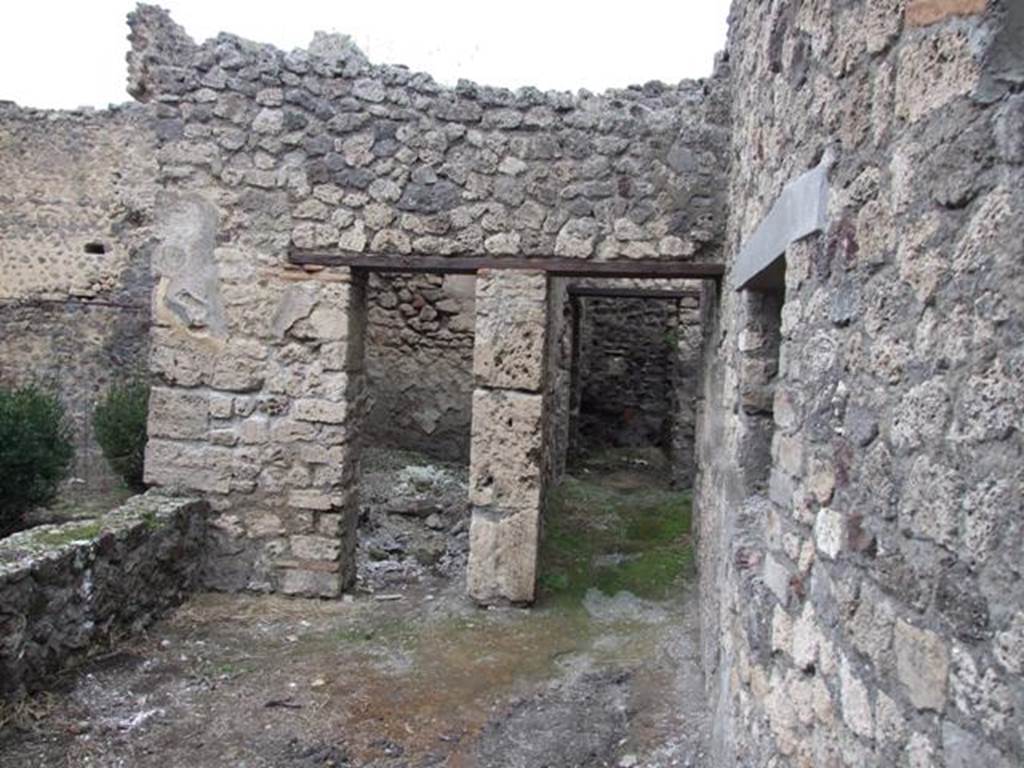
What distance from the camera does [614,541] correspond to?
6.73 metres

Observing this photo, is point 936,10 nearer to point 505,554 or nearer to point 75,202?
point 505,554

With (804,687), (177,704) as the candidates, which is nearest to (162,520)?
(177,704)

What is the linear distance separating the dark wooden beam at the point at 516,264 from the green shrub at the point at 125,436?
3.12 metres

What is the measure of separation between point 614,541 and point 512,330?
7.84 feet

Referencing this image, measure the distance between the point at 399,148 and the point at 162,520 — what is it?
2461mm

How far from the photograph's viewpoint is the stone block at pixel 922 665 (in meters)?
1.32

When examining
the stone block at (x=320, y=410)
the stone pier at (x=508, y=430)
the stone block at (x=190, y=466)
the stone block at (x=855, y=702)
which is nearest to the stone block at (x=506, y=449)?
the stone pier at (x=508, y=430)

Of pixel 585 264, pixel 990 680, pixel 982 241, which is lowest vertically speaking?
pixel 990 680

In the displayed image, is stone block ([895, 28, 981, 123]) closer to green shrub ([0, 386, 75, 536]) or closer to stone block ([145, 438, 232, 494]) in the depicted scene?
stone block ([145, 438, 232, 494])

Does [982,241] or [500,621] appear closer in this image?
[982,241]

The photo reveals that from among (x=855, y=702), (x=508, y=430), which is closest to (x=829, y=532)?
(x=855, y=702)

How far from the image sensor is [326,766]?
3.36m

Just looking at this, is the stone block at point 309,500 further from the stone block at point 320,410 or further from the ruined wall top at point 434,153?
the ruined wall top at point 434,153

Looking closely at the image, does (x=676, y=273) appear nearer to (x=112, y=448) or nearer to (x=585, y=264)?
(x=585, y=264)
